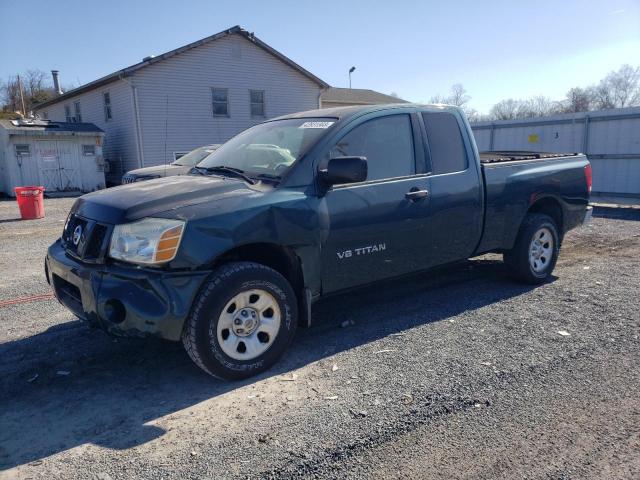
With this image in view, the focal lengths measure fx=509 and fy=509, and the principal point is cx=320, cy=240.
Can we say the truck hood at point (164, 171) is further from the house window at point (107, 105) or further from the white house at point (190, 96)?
the house window at point (107, 105)

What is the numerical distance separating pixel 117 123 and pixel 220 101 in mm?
4679

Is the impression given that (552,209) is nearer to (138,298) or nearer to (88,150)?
(138,298)

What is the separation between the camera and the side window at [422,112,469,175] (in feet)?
15.6

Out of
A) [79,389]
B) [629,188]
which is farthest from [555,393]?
[629,188]

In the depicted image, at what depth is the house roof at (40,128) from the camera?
19.6 m

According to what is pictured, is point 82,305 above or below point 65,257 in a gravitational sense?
below

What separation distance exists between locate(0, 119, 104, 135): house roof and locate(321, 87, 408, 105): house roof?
15.2 meters

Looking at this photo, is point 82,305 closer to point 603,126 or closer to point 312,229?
point 312,229

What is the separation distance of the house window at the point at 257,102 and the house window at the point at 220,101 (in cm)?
124

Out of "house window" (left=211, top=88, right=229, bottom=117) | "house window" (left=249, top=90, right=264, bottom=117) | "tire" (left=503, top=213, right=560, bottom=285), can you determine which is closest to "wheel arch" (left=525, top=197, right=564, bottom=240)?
"tire" (left=503, top=213, right=560, bottom=285)

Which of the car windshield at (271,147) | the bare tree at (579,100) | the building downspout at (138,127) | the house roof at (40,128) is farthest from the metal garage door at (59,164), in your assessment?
the bare tree at (579,100)

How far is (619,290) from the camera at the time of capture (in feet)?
18.1

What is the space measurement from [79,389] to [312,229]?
1984 millimetres

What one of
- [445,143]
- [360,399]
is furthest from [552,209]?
[360,399]
